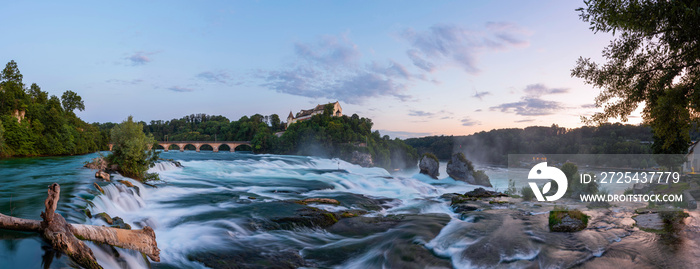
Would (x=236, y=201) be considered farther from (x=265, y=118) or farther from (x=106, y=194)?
(x=265, y=118)

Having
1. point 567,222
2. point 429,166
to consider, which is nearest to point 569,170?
point 567,222

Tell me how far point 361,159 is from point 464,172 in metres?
43.5

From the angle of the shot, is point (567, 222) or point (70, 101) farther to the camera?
point (70, 101)

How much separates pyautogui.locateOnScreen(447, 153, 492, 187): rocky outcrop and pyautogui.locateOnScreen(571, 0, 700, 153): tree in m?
39.8

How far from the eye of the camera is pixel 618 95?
941 centimetres

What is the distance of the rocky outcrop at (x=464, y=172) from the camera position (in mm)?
47812

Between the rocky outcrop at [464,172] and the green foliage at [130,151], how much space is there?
4158 cm

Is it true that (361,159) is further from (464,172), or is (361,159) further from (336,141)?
(464,172)

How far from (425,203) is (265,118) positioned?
596 ft

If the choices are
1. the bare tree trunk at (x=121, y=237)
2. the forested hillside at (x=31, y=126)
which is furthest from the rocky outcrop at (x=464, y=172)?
the forested hillside at (x=31, y=126)

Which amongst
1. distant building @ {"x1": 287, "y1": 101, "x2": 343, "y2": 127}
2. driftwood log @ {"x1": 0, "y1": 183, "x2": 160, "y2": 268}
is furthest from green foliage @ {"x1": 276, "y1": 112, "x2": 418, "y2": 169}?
driftwood log @ {"x1": 0, "y1": 183, "x2": 160, "y2": 268}

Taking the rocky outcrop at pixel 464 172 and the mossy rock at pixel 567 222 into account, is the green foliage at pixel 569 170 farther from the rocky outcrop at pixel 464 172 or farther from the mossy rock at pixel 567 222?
the mossy rock at pixel 567 222

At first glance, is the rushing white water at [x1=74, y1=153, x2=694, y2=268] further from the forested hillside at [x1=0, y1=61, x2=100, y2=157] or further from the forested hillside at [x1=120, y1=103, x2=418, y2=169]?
the forested hillside at [x1=120, y1=103, x2=418, y2=169]

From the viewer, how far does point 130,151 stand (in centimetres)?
1748
